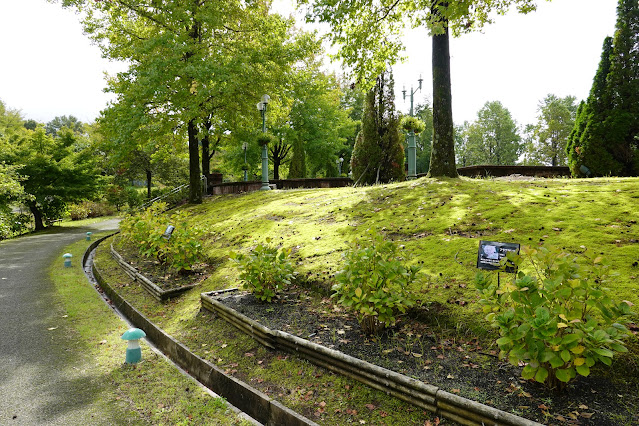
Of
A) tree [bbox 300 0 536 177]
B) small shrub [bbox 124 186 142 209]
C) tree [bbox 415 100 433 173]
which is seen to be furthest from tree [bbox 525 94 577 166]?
small shrub [bbox 124 186 142 209]

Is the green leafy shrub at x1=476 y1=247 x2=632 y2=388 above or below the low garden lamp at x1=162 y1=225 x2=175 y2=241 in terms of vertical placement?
below

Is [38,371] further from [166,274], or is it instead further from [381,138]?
[381,138]

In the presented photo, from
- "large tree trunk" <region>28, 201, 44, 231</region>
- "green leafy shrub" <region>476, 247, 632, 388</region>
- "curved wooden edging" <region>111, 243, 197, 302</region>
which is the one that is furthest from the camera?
"large tree trunk" <region>28, 201, 44, 231</region>

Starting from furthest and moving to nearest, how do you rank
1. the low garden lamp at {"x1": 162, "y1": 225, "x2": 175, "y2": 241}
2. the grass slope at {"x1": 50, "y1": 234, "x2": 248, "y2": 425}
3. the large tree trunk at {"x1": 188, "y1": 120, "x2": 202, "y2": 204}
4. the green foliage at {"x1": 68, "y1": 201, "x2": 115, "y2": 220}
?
the green foliage at {"x1": 68, "y1": 201, "x2": 115, "y2": 220} < the large tree trunk at {"x1": 188, "y1": 120, "x2": 202, "y2": 204} < the low garden lamp at {"x1": 162, "y1": 225, "x2": 175, "y2": 241} < the grass slope at {"x1": 50, "y1": 234, "x2": 248, "y2": 425}

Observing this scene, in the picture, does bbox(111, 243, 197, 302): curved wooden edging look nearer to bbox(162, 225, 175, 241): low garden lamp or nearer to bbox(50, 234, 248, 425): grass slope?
bbox(50, 234, 248, 425): grass slope

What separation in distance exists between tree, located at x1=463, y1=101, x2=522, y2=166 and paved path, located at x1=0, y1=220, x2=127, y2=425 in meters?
45.4

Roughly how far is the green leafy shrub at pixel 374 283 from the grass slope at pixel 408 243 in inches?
16.6

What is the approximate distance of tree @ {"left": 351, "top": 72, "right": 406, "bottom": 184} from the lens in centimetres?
1290

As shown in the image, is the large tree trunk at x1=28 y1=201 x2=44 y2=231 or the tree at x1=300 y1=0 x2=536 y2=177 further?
the large tree trunk at x1=28 y1=201 x2=44 y2=231

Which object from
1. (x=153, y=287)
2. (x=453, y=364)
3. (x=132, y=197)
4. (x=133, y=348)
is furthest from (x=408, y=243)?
(x=132, y=197)

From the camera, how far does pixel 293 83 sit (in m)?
17.7

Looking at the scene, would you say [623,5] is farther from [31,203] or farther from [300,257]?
[31,203]

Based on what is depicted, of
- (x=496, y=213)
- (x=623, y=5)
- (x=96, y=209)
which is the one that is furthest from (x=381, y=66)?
(x=96, y=209)

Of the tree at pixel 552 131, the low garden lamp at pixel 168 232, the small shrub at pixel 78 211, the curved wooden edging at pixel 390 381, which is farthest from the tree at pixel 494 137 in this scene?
the curved wooden edging at pixel 390 381
